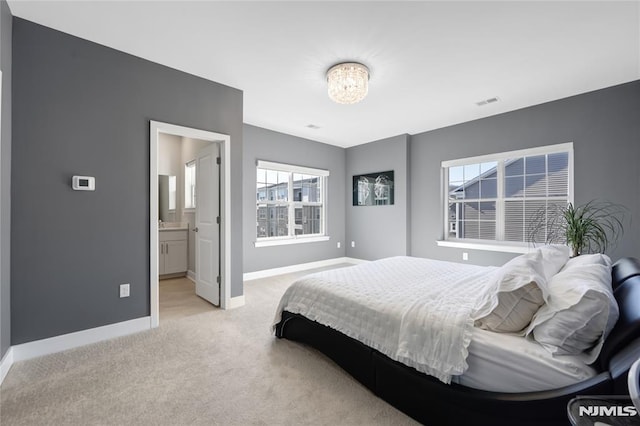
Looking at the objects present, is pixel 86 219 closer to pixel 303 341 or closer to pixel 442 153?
pixel 303 341

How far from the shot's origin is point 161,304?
3.49 metres

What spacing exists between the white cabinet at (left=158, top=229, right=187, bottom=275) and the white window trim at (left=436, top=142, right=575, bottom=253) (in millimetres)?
4515

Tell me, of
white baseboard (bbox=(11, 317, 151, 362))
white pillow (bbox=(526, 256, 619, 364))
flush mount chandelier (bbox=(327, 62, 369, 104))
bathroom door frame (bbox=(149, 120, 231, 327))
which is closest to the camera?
white pillow (bbox=(526, 256, 619, 364))

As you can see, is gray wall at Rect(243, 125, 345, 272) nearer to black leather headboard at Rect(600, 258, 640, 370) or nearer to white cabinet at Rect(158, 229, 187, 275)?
white cabinet at Rect(158, 229, 187, 275)

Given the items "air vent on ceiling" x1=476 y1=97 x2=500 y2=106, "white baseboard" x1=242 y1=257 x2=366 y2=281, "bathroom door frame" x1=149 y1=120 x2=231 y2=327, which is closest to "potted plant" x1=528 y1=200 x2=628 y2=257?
"air vent on ceiling" x1=476 y1=97 x2=500 y2=106

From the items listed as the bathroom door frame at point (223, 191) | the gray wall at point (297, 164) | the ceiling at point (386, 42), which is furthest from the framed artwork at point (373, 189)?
the bathroom door frame at point (223, 191)

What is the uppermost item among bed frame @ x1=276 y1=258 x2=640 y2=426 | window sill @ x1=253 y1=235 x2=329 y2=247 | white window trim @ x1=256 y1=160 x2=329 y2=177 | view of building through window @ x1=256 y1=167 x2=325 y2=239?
white window trim @ x1=256 y1=160 x2=329 y2=177

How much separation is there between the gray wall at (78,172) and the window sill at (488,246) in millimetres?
4452

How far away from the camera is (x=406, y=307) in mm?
1725

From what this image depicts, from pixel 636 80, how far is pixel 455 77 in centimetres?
206

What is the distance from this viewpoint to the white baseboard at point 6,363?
191cm

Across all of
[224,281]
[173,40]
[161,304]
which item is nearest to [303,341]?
[224,281]

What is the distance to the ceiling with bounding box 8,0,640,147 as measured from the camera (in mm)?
2061

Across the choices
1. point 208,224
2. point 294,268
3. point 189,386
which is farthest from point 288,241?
point 189,386
